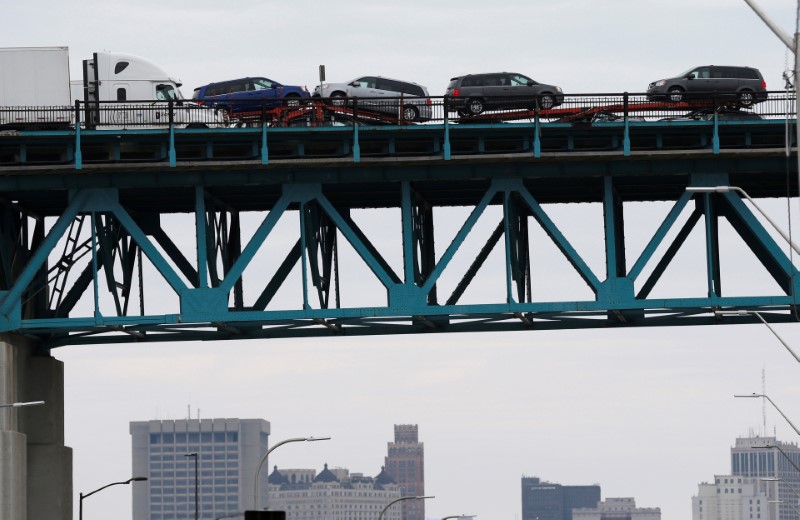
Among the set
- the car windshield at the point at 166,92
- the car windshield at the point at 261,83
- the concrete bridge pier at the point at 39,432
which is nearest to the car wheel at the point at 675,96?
the car windshield at the point at 261,83

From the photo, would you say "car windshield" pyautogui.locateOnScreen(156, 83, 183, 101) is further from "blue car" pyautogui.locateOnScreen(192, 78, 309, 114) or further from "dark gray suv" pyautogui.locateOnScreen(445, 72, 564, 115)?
"dark gray suv" pyautogui.locateOnScreen(445, 72, 564, 115)

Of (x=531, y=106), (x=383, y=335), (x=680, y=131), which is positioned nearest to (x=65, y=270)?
(x=383, y=335)

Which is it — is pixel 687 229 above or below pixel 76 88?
below

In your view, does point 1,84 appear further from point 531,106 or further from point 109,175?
point 531,106

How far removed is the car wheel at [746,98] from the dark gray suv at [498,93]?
17.2 feet

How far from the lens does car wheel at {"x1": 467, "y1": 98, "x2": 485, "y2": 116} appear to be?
6400 centimetres

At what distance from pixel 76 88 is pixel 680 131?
19.8 m

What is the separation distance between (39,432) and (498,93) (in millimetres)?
18218

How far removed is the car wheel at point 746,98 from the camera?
61559 millimetres

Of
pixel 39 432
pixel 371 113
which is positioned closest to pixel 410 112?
pixel 371 113

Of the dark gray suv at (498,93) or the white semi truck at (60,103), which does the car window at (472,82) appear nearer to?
the dark gray suv at (498,93)

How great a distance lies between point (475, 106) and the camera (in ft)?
211

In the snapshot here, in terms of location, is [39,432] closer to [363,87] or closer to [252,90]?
[252,90]

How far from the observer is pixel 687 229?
63.9m
